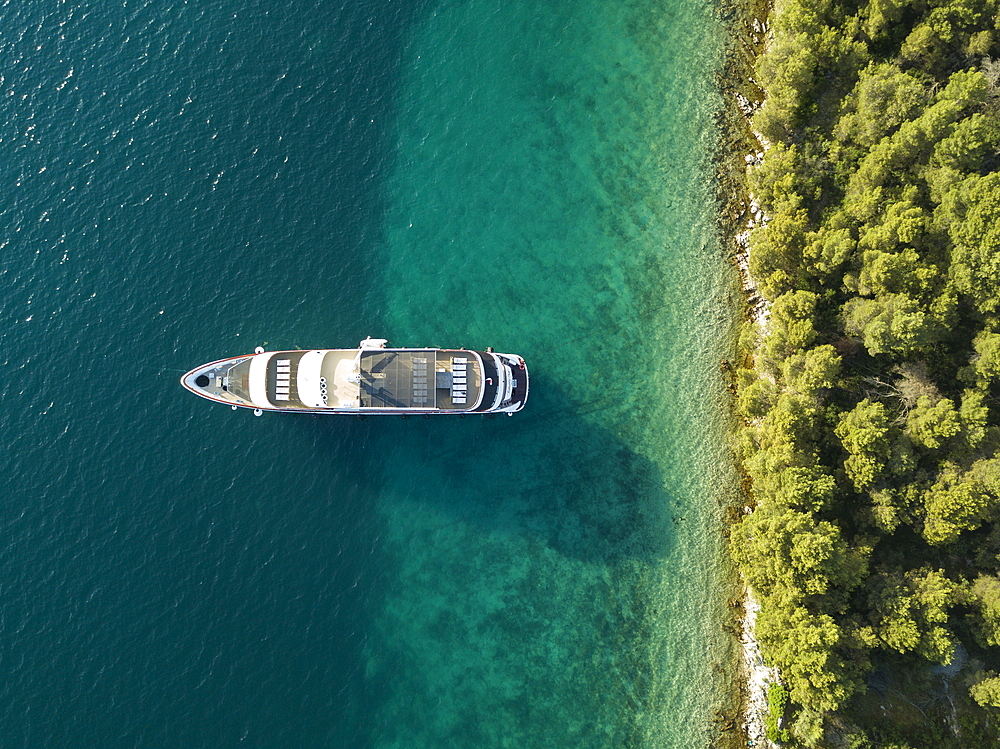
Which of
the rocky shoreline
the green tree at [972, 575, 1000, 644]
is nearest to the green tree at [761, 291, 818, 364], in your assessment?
the rocky shoreline

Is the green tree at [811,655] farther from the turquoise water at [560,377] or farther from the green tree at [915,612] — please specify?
the turquoise water at [560,377]

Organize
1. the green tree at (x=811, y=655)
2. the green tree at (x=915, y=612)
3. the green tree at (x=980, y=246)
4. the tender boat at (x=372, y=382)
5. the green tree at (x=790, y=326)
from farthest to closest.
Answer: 1. the tender boat at (x=372, y=382)
2. the green tree at (x=790, y=326)
3. the green tree at (x=811, y=655)
4. the green tree at (x=915, y=612)
5. the green tree at (x=980, y=246)

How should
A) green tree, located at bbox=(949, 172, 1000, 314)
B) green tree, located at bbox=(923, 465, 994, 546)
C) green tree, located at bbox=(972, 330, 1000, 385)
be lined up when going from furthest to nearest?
green tree, located at bbox=(923, 465, 994, 546), green tree, located at bbox=(972, 330, 1000, 385), green tree, located at bbox=(949, 172, 1000, 314)

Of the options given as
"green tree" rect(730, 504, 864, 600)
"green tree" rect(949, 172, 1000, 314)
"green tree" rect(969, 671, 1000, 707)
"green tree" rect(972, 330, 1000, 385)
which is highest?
"green tree" rect(949, 172, 1000, 314)

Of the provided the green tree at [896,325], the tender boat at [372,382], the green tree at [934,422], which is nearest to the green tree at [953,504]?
the green tree at [934,422]

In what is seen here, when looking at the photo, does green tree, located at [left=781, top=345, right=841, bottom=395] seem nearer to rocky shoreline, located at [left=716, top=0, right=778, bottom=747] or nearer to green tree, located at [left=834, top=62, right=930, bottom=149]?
rocky shoreline, located at [left=716, top=0, right=778, bottom=747]

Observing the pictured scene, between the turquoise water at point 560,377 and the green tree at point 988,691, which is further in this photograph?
the turquoise water at point 560,377

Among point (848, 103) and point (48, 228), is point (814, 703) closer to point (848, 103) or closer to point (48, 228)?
point (848, 103)
